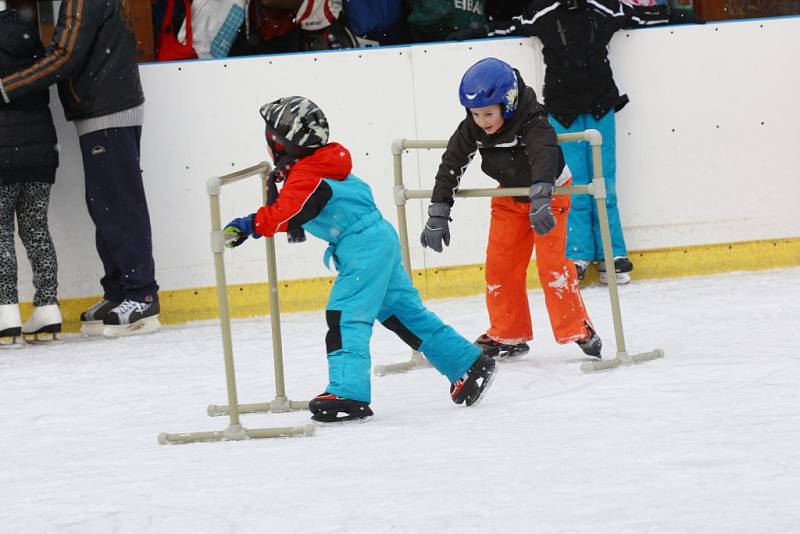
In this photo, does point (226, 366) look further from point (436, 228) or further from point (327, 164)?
point (436, 228)

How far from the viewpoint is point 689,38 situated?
23.9 feet

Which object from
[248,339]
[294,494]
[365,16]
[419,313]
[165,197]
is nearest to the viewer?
[294,494]

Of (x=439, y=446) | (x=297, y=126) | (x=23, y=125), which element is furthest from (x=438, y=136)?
(x=439, y=446)

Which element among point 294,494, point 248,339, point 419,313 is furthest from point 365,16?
point 294,494

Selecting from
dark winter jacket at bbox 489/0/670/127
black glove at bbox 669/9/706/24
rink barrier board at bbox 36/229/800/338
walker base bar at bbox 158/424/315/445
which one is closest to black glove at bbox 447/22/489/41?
dark winter jacket at bbox 489/0/670/127

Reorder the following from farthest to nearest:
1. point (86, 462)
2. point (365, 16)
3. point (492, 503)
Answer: point (365, 16) → point (86, 462) → point (492, 503)

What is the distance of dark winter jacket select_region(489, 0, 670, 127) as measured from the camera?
23.4 feet

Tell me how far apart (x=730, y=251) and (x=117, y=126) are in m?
3.22

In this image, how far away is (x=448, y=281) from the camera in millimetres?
7199

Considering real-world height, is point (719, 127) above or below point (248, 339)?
above

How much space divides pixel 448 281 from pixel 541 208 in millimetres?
2487

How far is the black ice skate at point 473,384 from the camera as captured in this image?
14.9ft

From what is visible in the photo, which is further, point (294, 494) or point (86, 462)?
point (86, 462)

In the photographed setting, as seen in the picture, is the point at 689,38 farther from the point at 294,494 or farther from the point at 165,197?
the point at 294,494
